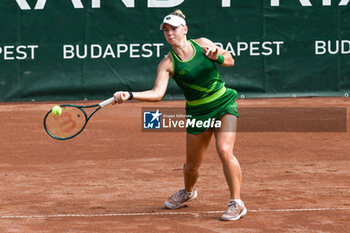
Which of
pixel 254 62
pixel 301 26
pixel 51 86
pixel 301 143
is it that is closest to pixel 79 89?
pixel 51 86

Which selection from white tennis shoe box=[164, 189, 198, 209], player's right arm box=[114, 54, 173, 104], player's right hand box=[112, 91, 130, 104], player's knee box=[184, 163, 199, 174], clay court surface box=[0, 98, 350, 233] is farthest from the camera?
white tennis shoe box=[164, 189, 198, 209]

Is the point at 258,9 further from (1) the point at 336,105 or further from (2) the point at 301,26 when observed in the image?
(1) the point at 336,105

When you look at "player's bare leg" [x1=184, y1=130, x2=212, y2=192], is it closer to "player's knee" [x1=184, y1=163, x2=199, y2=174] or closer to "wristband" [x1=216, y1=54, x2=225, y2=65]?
"player's knee" [x1=184, y1=163, x2=199, y2=174]

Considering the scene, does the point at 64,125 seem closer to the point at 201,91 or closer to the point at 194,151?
the point at 194,151

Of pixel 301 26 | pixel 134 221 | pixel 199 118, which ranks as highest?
pixel 301 26

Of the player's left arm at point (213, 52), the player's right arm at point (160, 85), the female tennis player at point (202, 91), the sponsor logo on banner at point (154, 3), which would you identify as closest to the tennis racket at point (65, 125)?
the player's right arm at point (160, 85)

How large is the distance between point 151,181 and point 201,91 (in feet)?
7.50

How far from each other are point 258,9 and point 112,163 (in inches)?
271

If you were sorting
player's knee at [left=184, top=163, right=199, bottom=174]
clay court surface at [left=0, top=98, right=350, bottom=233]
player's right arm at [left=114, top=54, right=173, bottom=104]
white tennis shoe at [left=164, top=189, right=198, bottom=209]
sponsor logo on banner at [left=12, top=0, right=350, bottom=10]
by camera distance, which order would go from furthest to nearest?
sponsor logo on banner at [left=12, top=0, right=350, bottom=10], white tennis shoe at [left=164, top=189, right=198, bottom=209], player's knee at [left=184, top=163, right=199, bottom=174], clay court surface at [left=0, top=98, right=350, bottom=233], player's right arm at [left=114, top=54, right=173, bottom=104]

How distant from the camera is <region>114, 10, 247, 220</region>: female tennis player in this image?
5.97 metres

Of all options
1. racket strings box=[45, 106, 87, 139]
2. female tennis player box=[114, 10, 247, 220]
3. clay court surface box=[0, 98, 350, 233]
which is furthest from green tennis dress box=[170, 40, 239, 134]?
racket strings box=[45, 106, 87, 139]

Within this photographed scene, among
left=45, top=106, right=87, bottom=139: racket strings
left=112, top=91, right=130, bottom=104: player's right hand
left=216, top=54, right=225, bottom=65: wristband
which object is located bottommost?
left=45, top=106, right=87, bottom=139: racket strings

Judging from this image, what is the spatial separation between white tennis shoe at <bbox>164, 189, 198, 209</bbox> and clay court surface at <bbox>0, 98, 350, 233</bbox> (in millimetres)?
84

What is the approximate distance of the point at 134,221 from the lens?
20.1 ft
